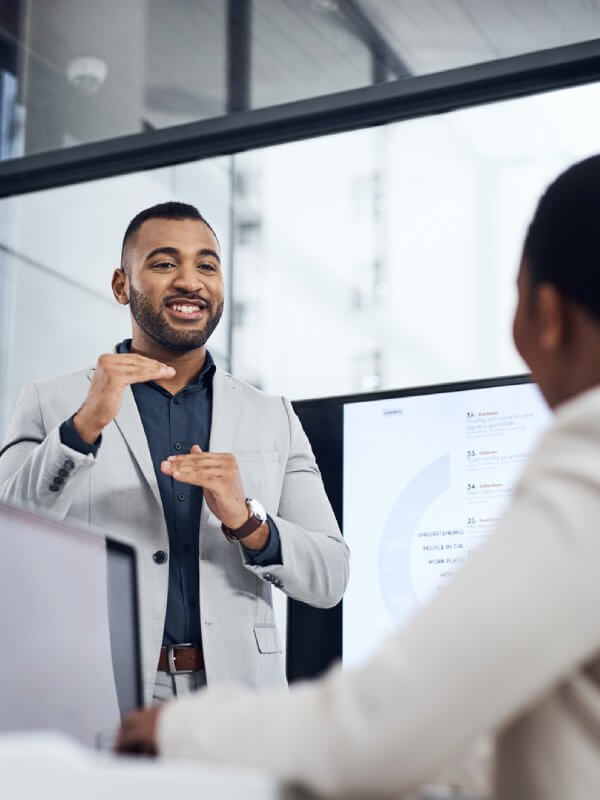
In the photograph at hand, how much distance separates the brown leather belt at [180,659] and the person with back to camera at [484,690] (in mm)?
1198

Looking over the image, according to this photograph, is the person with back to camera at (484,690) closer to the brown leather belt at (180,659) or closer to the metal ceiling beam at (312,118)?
the brown leather belt at (180,659)

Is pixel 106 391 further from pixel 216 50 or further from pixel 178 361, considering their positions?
pixel 216 50

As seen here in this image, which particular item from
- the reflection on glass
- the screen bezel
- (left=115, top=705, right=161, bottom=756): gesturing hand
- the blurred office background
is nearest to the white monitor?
(left=115, top=705, right=161, bottom=756): gesturing hand

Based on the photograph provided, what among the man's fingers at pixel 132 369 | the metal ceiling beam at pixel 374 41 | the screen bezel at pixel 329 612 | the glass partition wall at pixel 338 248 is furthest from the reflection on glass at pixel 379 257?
the man's fingers at pixel 132 369

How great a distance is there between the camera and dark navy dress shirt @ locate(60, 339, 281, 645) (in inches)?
81.4

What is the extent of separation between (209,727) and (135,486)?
1414 millimetres

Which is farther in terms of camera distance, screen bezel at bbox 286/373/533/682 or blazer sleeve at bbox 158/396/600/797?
screen bezel at bbox 286/373/533/682

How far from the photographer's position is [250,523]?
2045 millimetres

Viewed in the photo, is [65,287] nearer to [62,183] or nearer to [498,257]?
[62,183]

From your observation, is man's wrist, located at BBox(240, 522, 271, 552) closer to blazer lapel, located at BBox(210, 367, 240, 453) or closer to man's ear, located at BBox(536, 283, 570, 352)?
blazer lapel, located at BBox(210, 367, 240, 453)

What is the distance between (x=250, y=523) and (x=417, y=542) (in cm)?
65

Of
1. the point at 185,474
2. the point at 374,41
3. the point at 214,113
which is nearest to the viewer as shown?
the point at 185,474

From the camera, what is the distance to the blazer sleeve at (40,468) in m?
2.01

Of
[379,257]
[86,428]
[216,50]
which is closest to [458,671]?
[86,428]
